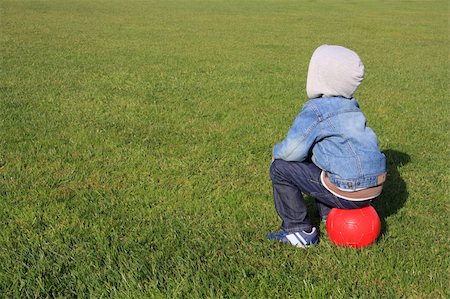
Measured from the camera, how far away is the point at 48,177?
5148mm

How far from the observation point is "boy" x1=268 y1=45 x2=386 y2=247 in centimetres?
363

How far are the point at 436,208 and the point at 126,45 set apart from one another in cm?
1307

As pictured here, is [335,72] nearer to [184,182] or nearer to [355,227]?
[355,227]

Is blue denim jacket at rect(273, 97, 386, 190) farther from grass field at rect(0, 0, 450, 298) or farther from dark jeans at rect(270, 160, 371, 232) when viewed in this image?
grass field at rect(0, 0, 450, 298)

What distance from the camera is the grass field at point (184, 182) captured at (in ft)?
11.2

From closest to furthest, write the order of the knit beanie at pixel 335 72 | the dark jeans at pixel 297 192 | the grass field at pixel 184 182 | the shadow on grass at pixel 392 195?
the grass field at pixel 184 182 < the knit beanie at pixel 335 72 < the dark jeans at pixel 297 192 < the shadow on grass at pixel 392 195

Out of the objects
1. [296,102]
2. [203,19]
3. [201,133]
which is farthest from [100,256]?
[203,19]

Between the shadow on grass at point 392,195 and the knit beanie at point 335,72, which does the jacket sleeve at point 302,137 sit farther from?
the shadow on grass at point 392,195

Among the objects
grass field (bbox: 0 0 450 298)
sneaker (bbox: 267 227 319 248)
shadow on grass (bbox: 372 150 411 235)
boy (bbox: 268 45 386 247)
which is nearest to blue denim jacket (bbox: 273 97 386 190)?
boy (bbox: 268 45 386 247)

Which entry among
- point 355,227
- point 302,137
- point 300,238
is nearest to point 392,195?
point 355,227

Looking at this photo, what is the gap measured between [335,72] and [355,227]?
113 cm

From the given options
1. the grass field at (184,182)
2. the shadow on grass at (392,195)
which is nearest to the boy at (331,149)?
the grass field at (184,182)

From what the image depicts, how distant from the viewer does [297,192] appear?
3.93 meters

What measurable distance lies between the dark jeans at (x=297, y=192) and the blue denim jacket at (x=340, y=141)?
0.13 m
